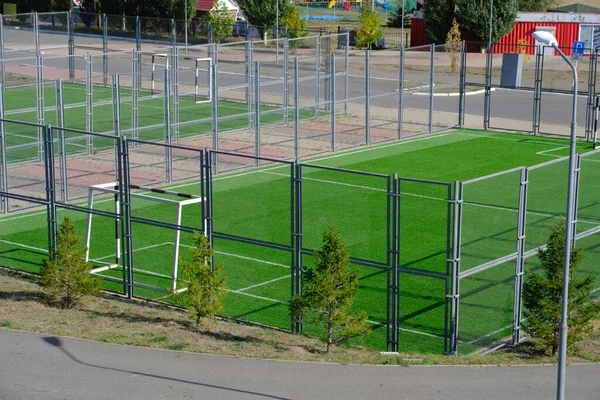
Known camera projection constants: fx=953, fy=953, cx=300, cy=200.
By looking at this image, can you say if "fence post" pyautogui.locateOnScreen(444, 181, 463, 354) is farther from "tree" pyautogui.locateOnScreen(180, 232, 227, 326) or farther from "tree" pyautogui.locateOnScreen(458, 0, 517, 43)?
"tree" pyautogui.locateOnScreen(458, 0, 517, 43)

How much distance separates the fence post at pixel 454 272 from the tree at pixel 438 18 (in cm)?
4283

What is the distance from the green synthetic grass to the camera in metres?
27.8

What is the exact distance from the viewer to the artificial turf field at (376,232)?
1505 centimetres

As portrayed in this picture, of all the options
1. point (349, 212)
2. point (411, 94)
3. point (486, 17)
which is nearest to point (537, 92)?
point (411, 94)

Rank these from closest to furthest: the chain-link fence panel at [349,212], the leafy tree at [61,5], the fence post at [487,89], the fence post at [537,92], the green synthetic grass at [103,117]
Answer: the chain-link fence panel at [349,212], the green synthetic grass at [103,117], the fence post at [537,92], the fence post at [487,89], the leafy tree at [61,5]

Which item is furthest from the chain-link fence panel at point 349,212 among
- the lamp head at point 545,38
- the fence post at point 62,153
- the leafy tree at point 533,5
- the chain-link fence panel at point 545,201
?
the leafy tree at point 533,5

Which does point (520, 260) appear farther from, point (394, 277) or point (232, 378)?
point (232, 378)

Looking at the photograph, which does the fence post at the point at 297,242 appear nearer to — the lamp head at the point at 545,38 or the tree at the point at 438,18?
the lamp head at the point at 545,38

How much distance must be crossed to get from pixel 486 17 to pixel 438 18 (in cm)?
293

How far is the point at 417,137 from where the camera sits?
32.0m

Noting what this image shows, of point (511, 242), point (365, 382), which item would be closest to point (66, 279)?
point (365, 382)

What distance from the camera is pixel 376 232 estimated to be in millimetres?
19734

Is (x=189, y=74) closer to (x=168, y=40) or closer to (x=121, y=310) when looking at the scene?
(x=168, y=40)

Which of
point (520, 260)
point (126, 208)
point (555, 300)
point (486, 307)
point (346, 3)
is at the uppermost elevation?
point (346, 3)
